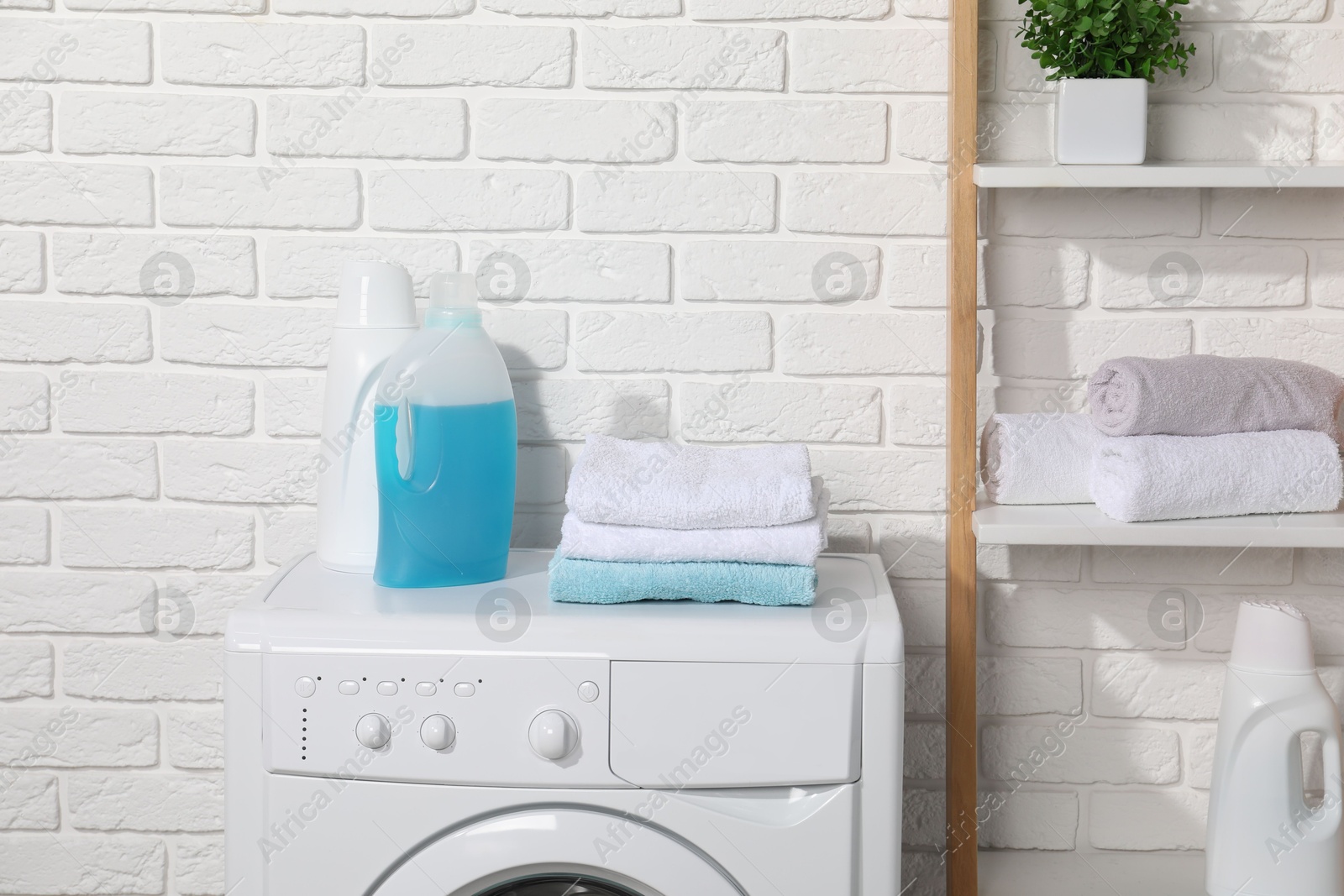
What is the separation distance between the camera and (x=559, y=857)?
97 cm

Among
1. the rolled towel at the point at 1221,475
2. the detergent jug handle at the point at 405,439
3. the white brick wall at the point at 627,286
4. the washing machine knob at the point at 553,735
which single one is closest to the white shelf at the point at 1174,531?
the rolled towel at the point at 1221,475

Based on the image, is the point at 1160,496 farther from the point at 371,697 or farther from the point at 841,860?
the point at 371,697

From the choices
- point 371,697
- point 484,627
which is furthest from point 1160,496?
point 371,697

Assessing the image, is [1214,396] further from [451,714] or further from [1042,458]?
[451,714]

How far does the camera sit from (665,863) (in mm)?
965

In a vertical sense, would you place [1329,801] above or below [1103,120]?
below

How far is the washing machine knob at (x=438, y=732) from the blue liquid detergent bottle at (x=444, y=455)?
17 cm

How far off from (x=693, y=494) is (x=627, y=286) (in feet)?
1.23

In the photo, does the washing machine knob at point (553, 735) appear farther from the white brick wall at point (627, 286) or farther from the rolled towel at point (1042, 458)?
the rolled towel at point (1042, 458)

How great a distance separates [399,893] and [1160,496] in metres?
0.84

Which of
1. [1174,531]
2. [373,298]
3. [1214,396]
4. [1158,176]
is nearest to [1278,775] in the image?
[1174,531]

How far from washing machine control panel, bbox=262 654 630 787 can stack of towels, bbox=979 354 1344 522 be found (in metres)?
0.55

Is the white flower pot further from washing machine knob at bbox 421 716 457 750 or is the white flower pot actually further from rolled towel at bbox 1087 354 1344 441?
washing machine knob at bbox 421 716 457 750

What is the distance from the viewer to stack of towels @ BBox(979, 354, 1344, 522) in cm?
112
